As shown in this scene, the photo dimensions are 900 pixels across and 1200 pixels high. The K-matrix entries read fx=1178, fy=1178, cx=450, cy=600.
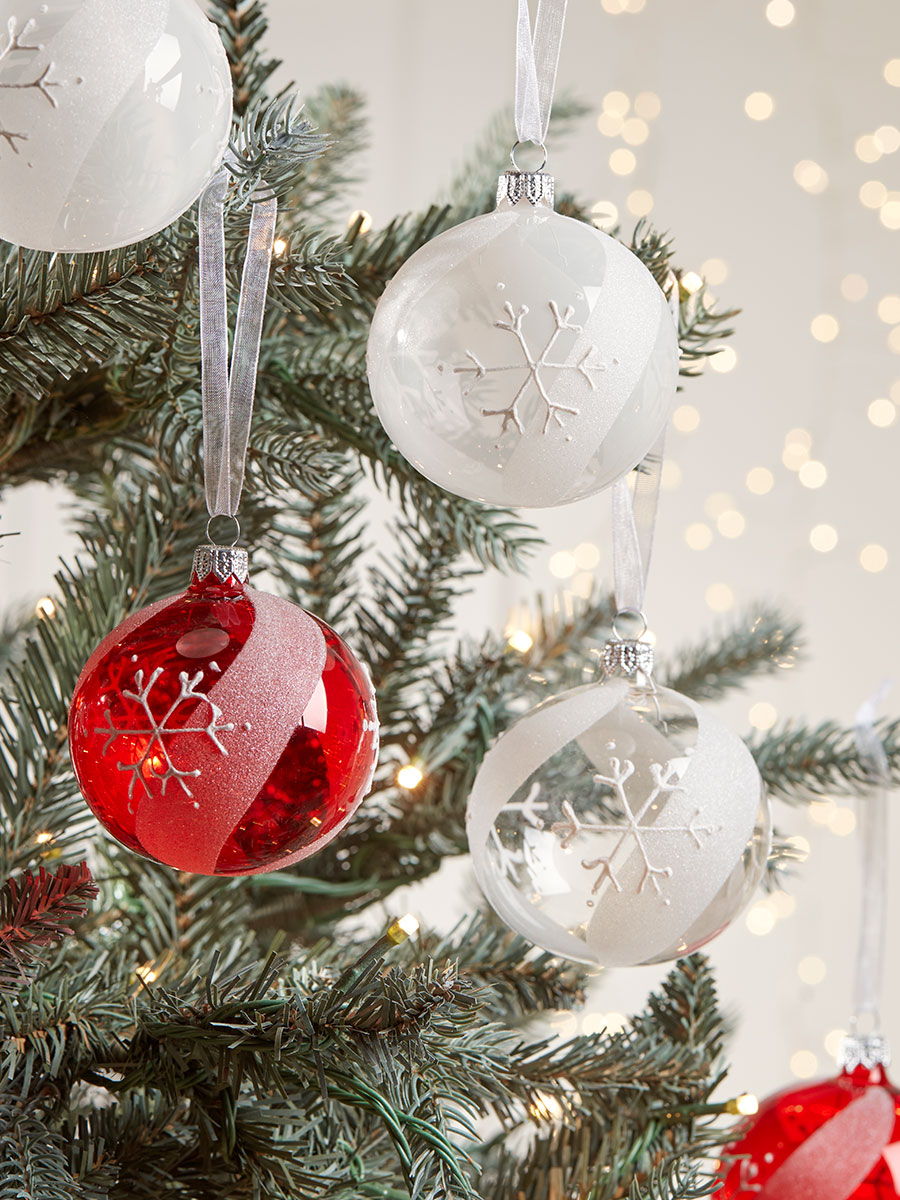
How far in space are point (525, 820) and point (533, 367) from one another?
15 centimetres

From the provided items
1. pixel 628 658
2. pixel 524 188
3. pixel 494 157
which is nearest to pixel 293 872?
pixel 628 658

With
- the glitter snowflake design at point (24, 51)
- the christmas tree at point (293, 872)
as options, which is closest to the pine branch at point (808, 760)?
the christmas tree at point (293, 872)

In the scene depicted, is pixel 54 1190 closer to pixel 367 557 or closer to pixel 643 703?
pixel 643 703

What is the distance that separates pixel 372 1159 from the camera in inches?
16.6

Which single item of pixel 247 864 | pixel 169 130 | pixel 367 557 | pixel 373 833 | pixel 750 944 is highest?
pixel 169 130

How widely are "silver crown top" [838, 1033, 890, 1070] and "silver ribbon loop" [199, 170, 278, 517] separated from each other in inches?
14.3

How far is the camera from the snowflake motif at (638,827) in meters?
0.38

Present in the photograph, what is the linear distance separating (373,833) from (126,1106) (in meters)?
0.20

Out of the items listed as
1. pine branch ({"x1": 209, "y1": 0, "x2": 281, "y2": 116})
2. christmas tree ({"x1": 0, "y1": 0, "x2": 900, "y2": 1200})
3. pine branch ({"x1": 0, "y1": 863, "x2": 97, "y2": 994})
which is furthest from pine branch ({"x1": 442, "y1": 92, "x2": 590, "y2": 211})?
pine branch ({"x1": 0, "y1": 863, "x2": 97, "y2": 994})

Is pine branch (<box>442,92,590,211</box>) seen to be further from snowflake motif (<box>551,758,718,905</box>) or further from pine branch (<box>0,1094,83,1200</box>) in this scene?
pine branch (<box>0,1094,83,1200</box>)

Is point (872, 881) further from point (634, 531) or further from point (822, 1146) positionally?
point (634, 531)

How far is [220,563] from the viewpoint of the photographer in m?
0.36

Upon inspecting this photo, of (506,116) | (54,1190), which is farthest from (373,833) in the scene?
(506,116)

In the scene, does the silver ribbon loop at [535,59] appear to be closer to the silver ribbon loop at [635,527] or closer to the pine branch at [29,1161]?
the silver ribbon loop at [635,527]
